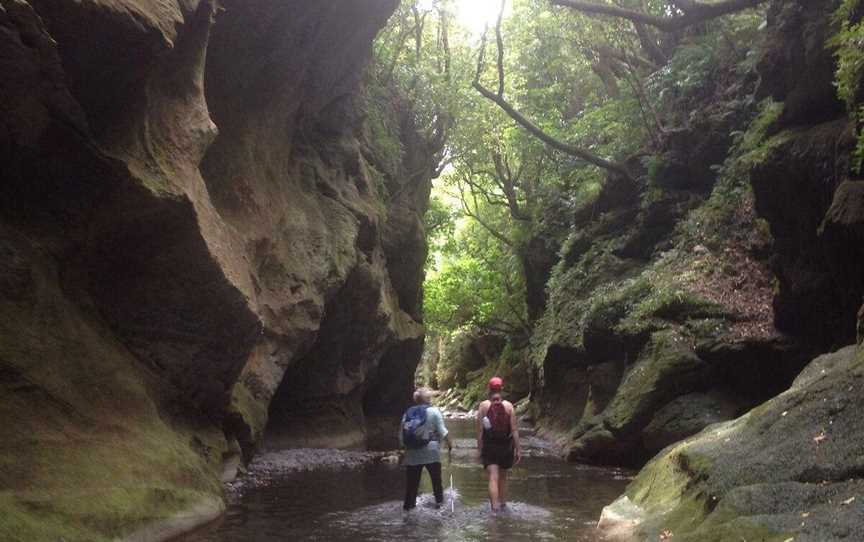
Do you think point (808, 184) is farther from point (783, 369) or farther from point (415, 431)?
point (415, 431)

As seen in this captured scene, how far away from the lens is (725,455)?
7.18m

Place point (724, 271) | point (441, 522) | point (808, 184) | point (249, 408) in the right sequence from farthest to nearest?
1. point (724, 271)
2. point (249, 408)
3. point (808, 184)
4. point (441, 522)

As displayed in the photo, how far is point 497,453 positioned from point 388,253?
14332 mm

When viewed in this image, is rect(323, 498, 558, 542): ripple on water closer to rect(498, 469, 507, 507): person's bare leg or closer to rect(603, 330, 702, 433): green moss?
rect(498, 469, 507, 507): person's bare leg

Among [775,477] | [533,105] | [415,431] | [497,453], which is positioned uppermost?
[533,105]

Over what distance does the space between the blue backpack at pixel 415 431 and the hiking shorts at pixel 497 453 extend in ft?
2.77

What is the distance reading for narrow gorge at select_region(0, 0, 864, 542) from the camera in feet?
23.9

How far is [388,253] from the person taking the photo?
79.8 ft

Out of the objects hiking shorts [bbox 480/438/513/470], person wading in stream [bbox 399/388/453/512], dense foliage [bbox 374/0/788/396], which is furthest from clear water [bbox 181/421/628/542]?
dense foliage [bbox 374/0/788/396]

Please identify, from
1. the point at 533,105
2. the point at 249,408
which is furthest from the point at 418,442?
the point at 533,105

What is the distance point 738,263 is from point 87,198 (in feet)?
44.8

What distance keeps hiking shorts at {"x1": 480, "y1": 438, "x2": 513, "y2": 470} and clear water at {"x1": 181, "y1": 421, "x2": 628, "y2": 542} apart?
2.06 feet

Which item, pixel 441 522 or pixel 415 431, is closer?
pixel 441 522

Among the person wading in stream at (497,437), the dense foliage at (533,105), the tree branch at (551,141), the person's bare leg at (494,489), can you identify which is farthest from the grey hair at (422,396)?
the tree branch at (551,141)
